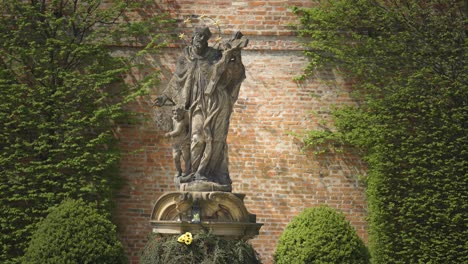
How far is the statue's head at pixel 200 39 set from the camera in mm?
9016

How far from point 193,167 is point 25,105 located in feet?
15.0

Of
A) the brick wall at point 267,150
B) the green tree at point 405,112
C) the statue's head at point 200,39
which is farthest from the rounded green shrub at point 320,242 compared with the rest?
the statue's head at point 200,39

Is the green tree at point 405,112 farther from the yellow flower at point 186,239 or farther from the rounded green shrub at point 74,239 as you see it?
the yellow flower at point 186,239

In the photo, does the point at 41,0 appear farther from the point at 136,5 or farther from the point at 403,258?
the point at 403,258

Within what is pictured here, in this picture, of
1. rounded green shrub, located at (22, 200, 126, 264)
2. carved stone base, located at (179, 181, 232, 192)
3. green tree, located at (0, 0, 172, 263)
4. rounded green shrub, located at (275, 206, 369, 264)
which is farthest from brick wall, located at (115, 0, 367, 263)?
carved stone base, located at (179, 181, 232, 192)

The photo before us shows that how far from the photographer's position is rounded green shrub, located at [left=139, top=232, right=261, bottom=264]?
843 centimetres

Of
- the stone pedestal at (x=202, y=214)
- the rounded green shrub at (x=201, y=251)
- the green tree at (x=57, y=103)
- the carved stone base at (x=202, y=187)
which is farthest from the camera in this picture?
the green tree at (x=57, y=103)

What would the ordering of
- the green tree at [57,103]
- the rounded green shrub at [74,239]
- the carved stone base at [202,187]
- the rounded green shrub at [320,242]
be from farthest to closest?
the green tree at [57,103] → the rounded green shrub at [320,242] → the rounded green shrub at [74,239] → the carved stone base at [202,187]

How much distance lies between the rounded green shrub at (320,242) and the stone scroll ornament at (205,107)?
2391 millimetres

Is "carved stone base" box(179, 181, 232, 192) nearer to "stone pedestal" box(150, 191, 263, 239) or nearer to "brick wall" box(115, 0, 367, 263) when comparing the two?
"stone pedestal" box(150, 191, 263, 239)

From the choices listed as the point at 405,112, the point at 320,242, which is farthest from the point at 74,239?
the point at 405,112

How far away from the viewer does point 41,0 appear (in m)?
12.7

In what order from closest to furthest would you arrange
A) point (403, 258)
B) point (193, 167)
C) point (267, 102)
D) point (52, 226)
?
point (193, 167)
point (52, 226)
point (403, 258)
point (267, 102)

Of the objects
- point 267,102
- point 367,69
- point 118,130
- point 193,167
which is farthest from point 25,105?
point 367,69
